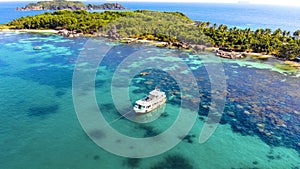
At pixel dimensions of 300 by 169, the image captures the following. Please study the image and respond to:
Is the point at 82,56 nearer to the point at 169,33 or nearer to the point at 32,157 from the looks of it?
the point at 169,33

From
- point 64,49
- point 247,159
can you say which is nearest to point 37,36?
point 64,49

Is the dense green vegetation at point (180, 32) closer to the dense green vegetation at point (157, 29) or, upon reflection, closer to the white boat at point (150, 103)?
the dense green vegetation at point (157, 29)

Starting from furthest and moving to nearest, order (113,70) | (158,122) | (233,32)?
1. (233,32)
2. (113,70)
3. (158,122)

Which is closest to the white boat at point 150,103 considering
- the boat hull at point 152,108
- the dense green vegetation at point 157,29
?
the boat hull at point 152,108

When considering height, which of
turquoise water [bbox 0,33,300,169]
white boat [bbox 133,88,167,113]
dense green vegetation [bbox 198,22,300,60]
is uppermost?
dense green vegetation [bbox 198,22,300,60]

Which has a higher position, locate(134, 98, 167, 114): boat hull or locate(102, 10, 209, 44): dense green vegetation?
locate(102, 10, 209, 44): dense green vegetation

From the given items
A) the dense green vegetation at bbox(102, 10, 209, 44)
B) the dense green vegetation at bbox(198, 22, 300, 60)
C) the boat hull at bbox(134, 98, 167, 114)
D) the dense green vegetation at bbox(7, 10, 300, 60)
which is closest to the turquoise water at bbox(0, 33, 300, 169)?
the boat hull at bbox(134, 98, 167, 114)

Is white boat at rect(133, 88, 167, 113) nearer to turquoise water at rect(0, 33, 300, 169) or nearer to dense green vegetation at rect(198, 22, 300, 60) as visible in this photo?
turquoise water at rect(0, 33, 300, 169)
